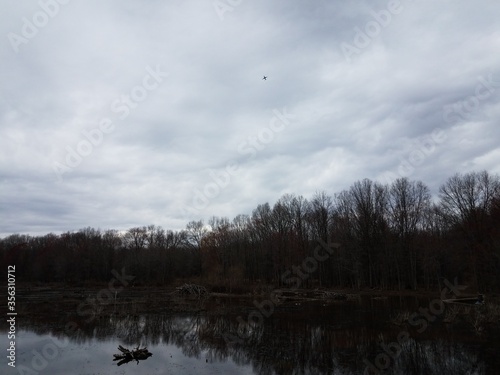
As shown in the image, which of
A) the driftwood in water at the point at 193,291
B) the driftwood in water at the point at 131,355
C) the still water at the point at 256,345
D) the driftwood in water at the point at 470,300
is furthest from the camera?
the driftwood in water at the point at 193,291

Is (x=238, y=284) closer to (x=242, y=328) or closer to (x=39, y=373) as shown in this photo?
(x=242, y=328)

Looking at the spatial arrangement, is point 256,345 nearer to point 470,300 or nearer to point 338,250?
point 470,300

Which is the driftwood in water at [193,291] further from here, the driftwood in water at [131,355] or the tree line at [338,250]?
the driftwood in water at [131,355]

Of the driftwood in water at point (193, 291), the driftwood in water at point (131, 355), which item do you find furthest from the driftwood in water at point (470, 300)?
the driftwood in water at point (131, 355)

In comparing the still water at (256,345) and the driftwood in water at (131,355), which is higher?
the driftwood in water at (131,355)

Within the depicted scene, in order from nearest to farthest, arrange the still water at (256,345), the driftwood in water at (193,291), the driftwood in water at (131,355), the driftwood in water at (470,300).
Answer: the still water at (256,345)
the driftwood in water at (131,355)
the driftwood in water at (470,300)
the driftwood in water at (193,291)

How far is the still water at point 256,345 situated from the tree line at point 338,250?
80.2ft

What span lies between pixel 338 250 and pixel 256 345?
49769 mm

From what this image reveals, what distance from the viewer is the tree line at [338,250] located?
50.1 m

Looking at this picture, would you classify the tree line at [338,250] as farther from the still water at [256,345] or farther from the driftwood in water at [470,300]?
the still water at [256,345]

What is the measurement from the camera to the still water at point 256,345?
14.1 meters

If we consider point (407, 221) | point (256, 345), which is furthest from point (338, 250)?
point (256, 345)

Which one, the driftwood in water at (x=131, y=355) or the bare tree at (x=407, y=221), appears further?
the bare tree at (x=407, y=221)

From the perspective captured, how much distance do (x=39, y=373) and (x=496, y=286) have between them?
156ft
